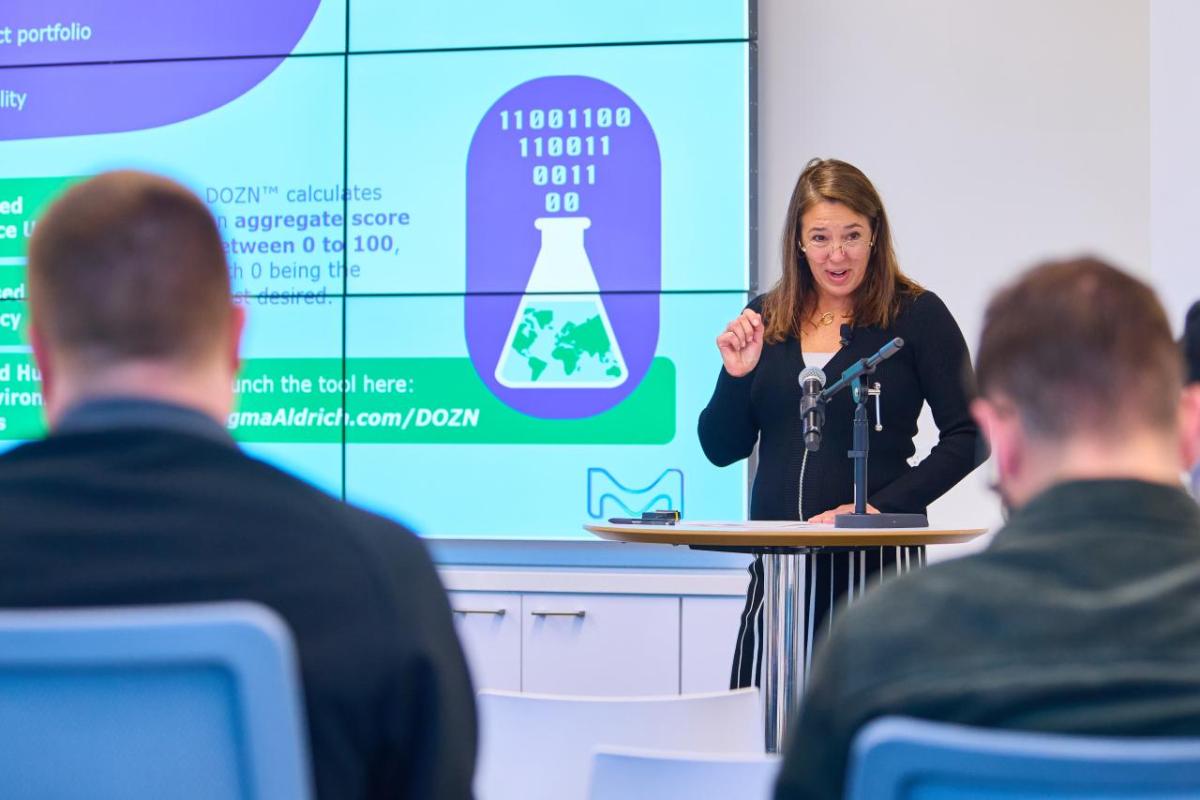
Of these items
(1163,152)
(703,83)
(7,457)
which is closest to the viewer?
(7,457)

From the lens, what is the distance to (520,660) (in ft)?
14.5

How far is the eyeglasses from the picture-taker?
315 cm

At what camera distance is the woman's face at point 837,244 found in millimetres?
3154

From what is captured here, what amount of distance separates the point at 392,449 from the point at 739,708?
2.73 meters

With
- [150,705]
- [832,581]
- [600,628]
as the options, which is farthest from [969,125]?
[150,705]

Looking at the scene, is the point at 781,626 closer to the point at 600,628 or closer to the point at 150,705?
the point at 600,628

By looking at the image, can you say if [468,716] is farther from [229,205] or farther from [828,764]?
[229,205]

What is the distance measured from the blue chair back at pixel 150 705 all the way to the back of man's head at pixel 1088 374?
58 cm

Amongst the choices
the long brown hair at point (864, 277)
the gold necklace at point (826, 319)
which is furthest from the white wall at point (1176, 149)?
the gold necklace at point (826, 319)

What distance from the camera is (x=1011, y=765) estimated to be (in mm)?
Answer: 836

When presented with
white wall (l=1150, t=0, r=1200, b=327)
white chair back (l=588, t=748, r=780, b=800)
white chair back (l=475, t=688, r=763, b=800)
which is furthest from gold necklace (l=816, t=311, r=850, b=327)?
white chair back (l=588, t=748, r=780, b=800)

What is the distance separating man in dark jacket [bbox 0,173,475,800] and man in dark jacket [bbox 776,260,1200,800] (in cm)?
29

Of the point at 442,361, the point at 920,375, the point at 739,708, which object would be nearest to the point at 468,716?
the point at 739,708

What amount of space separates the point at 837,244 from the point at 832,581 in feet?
2.62
